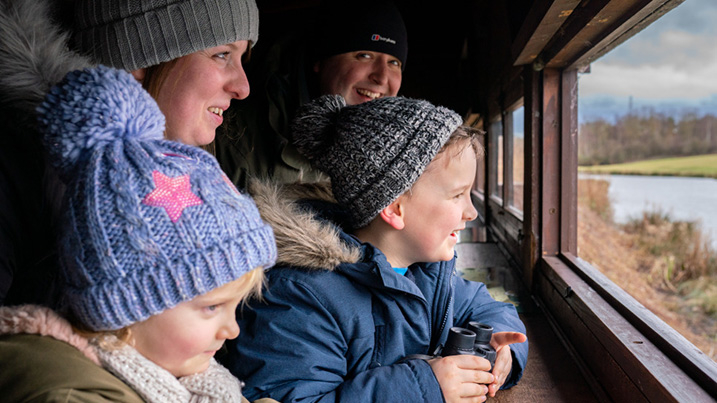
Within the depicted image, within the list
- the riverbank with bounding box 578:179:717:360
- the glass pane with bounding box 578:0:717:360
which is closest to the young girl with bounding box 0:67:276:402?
the glass pane with bounding box 578:0:717:360

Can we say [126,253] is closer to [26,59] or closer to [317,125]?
[26,59]

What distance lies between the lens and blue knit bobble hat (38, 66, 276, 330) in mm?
852

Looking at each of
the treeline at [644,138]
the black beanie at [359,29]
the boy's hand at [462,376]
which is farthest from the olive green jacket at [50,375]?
the treeline at [644,138]

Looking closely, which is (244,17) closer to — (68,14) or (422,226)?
(68,14)

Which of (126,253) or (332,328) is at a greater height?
(126,253)

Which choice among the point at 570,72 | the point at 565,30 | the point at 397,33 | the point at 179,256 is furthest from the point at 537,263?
the point at 179,256

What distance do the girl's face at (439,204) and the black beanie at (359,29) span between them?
3.97 ft

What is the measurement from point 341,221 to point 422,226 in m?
0.31

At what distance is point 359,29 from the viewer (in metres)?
2.47

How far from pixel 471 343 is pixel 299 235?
1.85 feet

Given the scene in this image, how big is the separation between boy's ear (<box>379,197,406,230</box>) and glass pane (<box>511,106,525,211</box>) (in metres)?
2.15

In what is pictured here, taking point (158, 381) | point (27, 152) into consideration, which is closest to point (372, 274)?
point (158, 381)

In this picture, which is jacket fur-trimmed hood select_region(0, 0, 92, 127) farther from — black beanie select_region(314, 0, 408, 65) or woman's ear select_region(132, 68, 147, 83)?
Result: black beanie select_region(314, 0, 408, 65)

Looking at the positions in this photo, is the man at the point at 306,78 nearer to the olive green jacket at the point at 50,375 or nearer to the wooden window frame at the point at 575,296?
the wooden window frame at the point at 575,296
